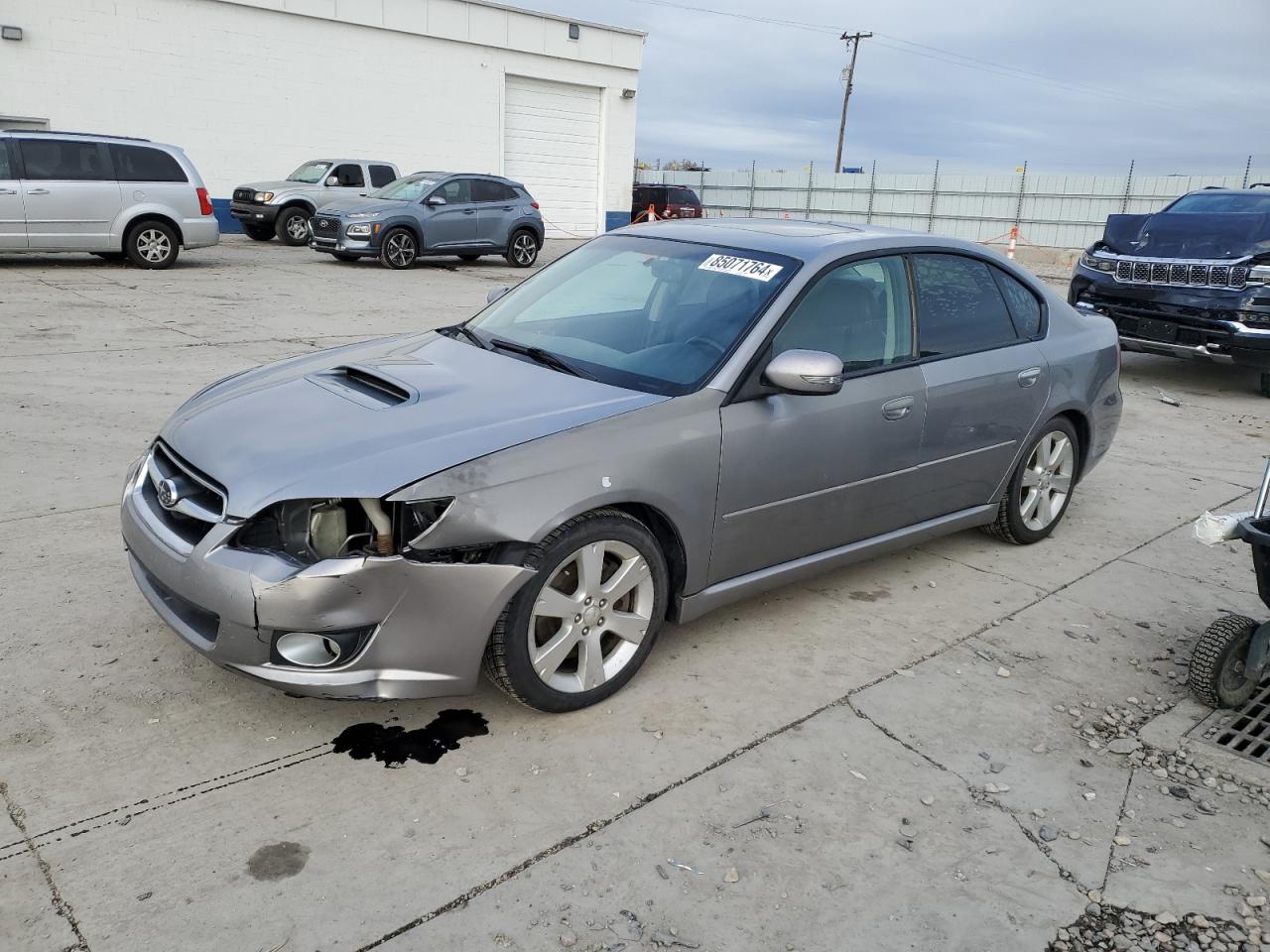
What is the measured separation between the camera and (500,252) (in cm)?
1830

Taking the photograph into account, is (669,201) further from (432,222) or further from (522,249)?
(432,222)

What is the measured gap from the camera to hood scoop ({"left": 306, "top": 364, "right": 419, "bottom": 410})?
343 centimetres

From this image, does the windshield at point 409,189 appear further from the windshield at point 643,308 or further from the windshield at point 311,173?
the windshield at point 643,308

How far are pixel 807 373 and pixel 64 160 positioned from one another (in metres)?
13.1

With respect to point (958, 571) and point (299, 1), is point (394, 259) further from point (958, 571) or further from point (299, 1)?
point (958, 571)

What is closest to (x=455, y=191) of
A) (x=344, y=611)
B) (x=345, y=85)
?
(x=345, y=85)

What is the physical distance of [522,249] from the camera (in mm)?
18688

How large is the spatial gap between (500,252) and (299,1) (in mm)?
8082

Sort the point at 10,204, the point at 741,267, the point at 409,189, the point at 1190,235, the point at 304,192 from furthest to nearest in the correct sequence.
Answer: the point at 304,192
the point at 409,189
the point at 10,204
the point at 1190,235
the point at 741,267

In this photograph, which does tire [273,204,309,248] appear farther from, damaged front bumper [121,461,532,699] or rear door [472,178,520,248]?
damaged front bumper [121,461,532,699]

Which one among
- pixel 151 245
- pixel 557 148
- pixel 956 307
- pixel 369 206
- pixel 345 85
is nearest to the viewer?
pixel 956 307

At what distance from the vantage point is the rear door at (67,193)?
13.0m

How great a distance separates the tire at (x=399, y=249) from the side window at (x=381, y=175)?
357 centimetres

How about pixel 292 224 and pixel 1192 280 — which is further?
pixel 292 224
